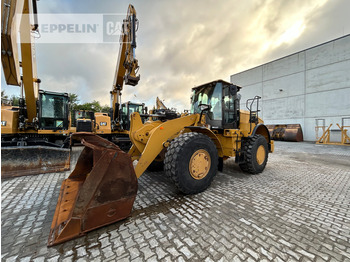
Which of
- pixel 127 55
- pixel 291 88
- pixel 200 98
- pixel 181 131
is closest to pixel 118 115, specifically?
pixel 127 55

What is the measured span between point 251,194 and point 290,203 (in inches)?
25.5

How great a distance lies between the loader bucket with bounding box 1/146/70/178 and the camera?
3957mm

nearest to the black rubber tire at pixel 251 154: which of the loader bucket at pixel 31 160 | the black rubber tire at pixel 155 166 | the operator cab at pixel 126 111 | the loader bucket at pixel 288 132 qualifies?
the black rubber tire at pixel 155 166

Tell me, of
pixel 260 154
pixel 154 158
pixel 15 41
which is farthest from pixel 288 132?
pixel 15 41

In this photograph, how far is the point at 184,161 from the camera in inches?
108

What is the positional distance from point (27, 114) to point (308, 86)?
2237cm

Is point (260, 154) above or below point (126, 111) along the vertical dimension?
below

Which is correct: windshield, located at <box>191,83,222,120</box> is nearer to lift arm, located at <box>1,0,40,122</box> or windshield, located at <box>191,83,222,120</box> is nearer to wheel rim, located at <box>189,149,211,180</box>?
wheel rim, located at <box>189,149,211,180</box>

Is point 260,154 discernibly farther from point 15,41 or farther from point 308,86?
point 308,86

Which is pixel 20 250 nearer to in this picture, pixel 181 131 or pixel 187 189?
pixel 187 189

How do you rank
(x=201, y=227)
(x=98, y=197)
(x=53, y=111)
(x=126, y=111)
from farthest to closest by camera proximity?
(x=126, y=111) → (x=53, y=111) → (x=201, y=227) → (x=98, y=197)

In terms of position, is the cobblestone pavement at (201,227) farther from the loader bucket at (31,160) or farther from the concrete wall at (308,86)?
the concrete wall at (308,86)

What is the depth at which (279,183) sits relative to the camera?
376 cm

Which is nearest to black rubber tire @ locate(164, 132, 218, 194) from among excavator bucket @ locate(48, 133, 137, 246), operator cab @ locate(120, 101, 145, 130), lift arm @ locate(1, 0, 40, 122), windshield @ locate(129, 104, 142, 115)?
excavator bucket @ locate(48, 133, 137, 246)
